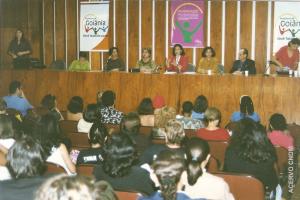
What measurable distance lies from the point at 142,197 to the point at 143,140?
1.94 metres

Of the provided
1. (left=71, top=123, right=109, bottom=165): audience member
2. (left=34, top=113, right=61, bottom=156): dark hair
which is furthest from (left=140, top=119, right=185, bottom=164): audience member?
(left=34, top=113, right=61, bottom=156): dark hair

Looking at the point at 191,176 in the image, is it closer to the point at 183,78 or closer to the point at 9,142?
the point at 9,142

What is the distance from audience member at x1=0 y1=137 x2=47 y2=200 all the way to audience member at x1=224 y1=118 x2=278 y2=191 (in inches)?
64.4

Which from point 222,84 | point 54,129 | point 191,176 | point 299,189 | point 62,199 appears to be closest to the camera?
point 62,199

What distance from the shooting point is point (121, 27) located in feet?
35.2

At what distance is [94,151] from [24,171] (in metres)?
1.20

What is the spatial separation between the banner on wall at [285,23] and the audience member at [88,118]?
5.26 metres

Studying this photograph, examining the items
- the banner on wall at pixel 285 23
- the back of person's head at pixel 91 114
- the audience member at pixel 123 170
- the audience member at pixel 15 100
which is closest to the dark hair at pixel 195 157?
the audience member at pixel 123 170

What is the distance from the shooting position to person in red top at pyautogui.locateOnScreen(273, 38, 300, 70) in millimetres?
8719

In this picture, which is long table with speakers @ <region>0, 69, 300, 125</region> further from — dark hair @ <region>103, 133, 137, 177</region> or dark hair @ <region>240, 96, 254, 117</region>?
dark hair @ <region>103, 133, 137, 177</region>

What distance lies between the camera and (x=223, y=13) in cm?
1005

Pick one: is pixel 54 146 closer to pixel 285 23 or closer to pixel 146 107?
pixel 146 107

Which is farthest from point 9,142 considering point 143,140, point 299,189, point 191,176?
point 299,189

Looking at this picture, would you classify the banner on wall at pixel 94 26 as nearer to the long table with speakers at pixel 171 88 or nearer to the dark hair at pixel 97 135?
the long table with speakers at pixel 171 88
